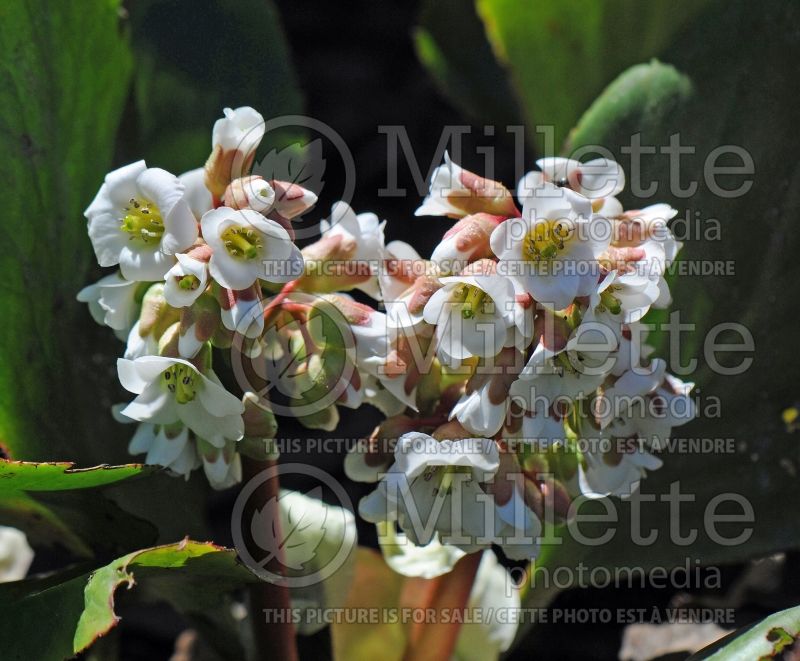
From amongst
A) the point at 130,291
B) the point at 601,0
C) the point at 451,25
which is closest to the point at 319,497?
the point at 130,291

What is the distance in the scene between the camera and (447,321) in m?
0.77

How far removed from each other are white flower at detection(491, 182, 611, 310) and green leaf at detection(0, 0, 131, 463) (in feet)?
1.68

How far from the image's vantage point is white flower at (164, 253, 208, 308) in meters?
0.72

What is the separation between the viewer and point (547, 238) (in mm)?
751

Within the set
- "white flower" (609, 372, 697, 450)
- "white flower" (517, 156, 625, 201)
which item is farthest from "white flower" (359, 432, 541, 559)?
"white flower" (517, 156, 625, 201)

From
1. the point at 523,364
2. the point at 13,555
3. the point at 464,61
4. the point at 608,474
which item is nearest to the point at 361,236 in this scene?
the point at 523,364

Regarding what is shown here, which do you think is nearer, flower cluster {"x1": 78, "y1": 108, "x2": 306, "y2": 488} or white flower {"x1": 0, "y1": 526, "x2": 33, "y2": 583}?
flower cluster {"x1": 78, "y1": 108, "x2": 306, "y2": 488}

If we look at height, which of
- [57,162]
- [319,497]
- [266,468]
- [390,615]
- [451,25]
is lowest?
[390,615]

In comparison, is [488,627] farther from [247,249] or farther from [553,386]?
[247,249]

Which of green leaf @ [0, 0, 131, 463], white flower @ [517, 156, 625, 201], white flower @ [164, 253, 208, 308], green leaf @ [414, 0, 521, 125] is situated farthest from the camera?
green leaf @ [414, 0, 521, 125]

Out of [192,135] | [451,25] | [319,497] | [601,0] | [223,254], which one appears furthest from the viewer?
[451,25]

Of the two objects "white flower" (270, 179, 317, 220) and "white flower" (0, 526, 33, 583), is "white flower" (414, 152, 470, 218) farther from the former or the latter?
"white flower" (0, 526, 33, 583)

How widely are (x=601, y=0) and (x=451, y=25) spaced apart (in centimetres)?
39

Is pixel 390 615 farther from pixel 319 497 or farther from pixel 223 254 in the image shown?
pixel 223 254
